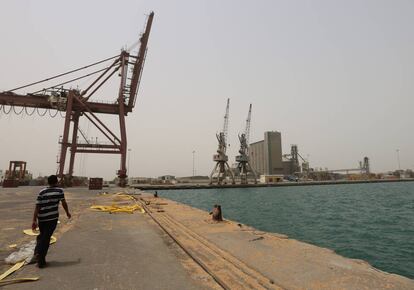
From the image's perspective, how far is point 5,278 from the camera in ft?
15.2

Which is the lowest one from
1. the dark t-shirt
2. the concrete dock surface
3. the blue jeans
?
the concrete dock surface

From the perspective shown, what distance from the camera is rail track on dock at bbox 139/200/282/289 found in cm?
439

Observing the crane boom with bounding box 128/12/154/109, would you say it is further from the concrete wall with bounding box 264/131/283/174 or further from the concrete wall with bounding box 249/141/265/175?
the concrete wall with bounding box 249/141/265/175

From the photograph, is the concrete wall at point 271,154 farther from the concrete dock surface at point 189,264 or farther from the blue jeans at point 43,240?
the blue jeans at point 43,240

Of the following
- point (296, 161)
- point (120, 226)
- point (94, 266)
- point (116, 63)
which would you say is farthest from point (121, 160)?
point (296, 161)

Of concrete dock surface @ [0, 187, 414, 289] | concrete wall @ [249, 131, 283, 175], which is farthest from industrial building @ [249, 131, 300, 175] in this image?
concrete dock surface @ [0, 187, 414, 289]

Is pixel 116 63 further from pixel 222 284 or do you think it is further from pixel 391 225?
pixel 222 284

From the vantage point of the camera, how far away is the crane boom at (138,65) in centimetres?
4678

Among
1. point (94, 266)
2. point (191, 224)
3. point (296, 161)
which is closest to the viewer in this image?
point (94, 266)

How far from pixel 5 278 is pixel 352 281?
6017 millimetres

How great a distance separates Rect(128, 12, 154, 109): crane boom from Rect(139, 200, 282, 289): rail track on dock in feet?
138

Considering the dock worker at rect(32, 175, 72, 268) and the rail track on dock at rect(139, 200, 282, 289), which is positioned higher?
the dock worker at rect(32, 175, 72, 268)

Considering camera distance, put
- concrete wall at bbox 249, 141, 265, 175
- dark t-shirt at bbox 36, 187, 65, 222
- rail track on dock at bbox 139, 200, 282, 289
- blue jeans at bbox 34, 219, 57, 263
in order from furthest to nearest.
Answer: concrete wall at bbox 249, 141, 265, 175, dark t-shirt at bbox 36, 187, 65, 222, blue jeans at bbox 34, 219, 57, 263, rail track on dock at bbox 139, 200, 282, 289

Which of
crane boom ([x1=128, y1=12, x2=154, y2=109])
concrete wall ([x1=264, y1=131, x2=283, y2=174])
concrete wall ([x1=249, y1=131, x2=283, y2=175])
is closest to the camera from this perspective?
crane boom ([x1=128, y1=12, x2=154, y2=109])
